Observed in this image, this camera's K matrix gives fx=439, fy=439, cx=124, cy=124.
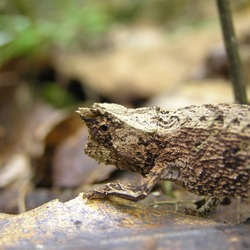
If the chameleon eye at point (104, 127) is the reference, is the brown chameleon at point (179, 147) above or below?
below

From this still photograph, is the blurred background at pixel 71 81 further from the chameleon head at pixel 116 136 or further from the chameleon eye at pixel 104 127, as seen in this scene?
the chameleon eye at pixel 104 127

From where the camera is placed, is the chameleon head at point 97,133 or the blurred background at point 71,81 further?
the blurred background at point 71,81

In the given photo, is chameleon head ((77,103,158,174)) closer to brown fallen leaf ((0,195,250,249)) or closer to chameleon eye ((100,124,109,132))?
chameleon eye ((100,124,109,132))

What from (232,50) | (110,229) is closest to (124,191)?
(110,229)

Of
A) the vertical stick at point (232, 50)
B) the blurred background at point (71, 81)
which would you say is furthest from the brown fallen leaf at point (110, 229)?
the vertical stick at point (232, 50)

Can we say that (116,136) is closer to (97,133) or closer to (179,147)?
(97,133)

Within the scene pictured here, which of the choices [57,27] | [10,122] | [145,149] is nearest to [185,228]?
[145,149]

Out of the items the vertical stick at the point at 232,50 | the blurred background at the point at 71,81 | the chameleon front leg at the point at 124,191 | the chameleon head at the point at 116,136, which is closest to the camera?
the chameleon front leg at the point at 124,191

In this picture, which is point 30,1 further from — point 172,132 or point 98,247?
point 98,247
